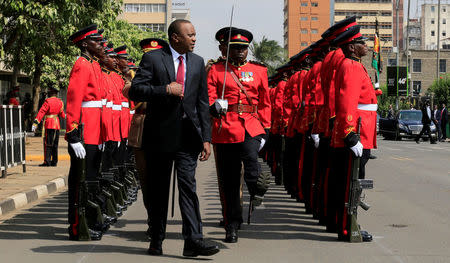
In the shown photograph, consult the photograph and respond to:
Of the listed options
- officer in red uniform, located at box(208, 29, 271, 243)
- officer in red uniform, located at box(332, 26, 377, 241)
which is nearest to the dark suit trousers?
officer in red uniform, located at box(208, 29, 271, 243)

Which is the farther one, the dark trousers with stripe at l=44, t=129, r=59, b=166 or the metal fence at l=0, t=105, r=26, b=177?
the dark trousers with stripe at l=44, t=129, r=59, b=166

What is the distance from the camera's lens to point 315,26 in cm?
16450

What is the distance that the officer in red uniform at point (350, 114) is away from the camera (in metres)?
8.23

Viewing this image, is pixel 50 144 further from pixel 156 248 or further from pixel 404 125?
pixel 404 125

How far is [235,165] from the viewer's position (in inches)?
340

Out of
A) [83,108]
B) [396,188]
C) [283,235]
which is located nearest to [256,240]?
[283,235]

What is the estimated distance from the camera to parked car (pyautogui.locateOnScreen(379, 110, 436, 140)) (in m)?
40.7

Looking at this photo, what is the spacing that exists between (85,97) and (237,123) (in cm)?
158

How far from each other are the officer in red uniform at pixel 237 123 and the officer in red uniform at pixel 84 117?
1208mm

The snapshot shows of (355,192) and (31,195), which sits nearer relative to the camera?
(355,192)

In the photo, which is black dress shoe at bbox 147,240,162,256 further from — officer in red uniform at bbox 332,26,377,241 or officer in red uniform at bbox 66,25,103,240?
officer in red uniform at bbox 332,26,377,241

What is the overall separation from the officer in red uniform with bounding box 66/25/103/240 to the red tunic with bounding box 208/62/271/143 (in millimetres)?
1206

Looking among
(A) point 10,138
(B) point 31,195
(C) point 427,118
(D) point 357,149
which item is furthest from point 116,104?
(C) point 427,118

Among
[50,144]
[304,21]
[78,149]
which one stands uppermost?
[304,21]
